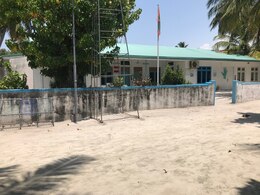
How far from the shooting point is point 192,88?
17000 millimetres

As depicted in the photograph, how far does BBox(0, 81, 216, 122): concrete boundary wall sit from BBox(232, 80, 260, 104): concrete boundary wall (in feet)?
6.29

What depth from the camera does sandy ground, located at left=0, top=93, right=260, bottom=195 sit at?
5352mm

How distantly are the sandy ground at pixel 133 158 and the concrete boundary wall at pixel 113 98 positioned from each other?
42.9 inches

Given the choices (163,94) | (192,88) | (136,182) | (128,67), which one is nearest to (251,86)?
(192,88)

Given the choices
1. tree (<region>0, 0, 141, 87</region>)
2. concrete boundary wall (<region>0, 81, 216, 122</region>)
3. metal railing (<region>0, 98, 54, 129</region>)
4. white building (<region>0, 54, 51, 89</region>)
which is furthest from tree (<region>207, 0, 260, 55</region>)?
white building (<region>0, 54, 51, 89</region>)

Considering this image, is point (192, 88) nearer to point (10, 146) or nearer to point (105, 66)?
point (105, 66)

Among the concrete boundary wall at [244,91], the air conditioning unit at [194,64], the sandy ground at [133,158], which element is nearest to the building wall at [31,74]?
the sandy ground at [133,158]

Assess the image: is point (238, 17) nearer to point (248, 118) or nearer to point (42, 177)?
point (248, 118)

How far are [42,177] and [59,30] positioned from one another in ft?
26.2

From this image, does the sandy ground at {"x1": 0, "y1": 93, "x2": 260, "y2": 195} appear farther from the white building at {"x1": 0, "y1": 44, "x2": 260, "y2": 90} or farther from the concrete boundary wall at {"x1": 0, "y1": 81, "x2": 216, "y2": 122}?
the white building at {"x1": 0, "y1": 44, "x2": 260, "y2": 90}

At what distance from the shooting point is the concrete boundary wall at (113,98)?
12.1 m

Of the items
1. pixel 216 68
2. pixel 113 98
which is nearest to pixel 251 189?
pixel 113 98

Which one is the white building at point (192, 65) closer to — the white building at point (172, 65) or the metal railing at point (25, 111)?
the white building at point (172, 65)

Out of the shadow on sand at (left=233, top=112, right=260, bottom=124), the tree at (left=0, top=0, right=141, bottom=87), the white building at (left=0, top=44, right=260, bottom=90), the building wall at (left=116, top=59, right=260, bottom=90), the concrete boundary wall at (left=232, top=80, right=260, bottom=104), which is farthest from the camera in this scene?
the building wall at (left=116, top=59, right=260, bottom=90)
